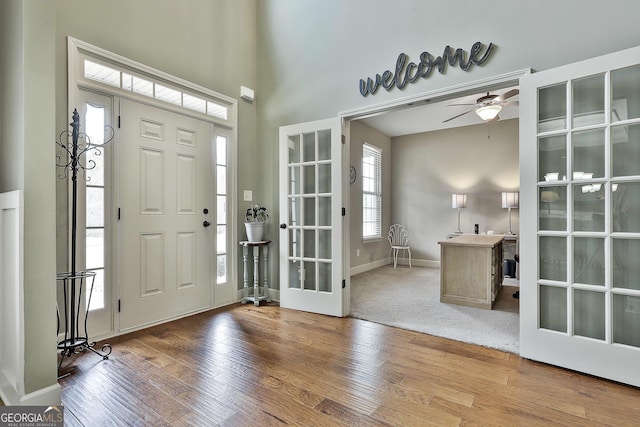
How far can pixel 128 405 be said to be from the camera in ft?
5.71

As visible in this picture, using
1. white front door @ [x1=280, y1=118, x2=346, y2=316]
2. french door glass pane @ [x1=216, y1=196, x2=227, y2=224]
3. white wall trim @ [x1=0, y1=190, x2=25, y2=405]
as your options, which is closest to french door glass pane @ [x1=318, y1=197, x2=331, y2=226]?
white front door @ [x1=280, y1=118, x2=346, y2=316]

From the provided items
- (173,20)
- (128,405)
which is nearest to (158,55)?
(173,20)

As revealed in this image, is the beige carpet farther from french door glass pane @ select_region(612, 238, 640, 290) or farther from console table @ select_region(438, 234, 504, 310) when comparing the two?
french door glass pane @ select_region(612, 238, 640, 290)

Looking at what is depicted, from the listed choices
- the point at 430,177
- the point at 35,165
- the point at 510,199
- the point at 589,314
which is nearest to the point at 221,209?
the point at 35,165

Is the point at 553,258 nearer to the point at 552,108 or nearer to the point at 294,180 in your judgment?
the point at 552,108

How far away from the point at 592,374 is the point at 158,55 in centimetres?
431

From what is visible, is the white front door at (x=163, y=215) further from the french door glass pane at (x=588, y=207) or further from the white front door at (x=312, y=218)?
the french door glass pane at (x=588, y=207)

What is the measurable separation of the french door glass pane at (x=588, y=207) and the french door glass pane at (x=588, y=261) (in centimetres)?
9

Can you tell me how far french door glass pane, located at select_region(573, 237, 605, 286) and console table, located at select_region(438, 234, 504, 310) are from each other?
138 centimetres

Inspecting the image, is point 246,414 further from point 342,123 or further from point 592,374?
point 342,123

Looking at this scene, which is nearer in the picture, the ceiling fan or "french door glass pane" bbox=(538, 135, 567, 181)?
"french door glass pane" bbox=(538, 135, 567, 181)

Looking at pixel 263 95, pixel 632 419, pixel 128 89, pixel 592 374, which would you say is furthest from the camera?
pixel 263 95

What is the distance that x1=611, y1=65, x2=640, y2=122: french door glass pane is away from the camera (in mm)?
1988

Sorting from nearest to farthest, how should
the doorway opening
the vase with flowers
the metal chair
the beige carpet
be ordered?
the beige carpet < the vase with flowers < the doorway opening < the metal chair
